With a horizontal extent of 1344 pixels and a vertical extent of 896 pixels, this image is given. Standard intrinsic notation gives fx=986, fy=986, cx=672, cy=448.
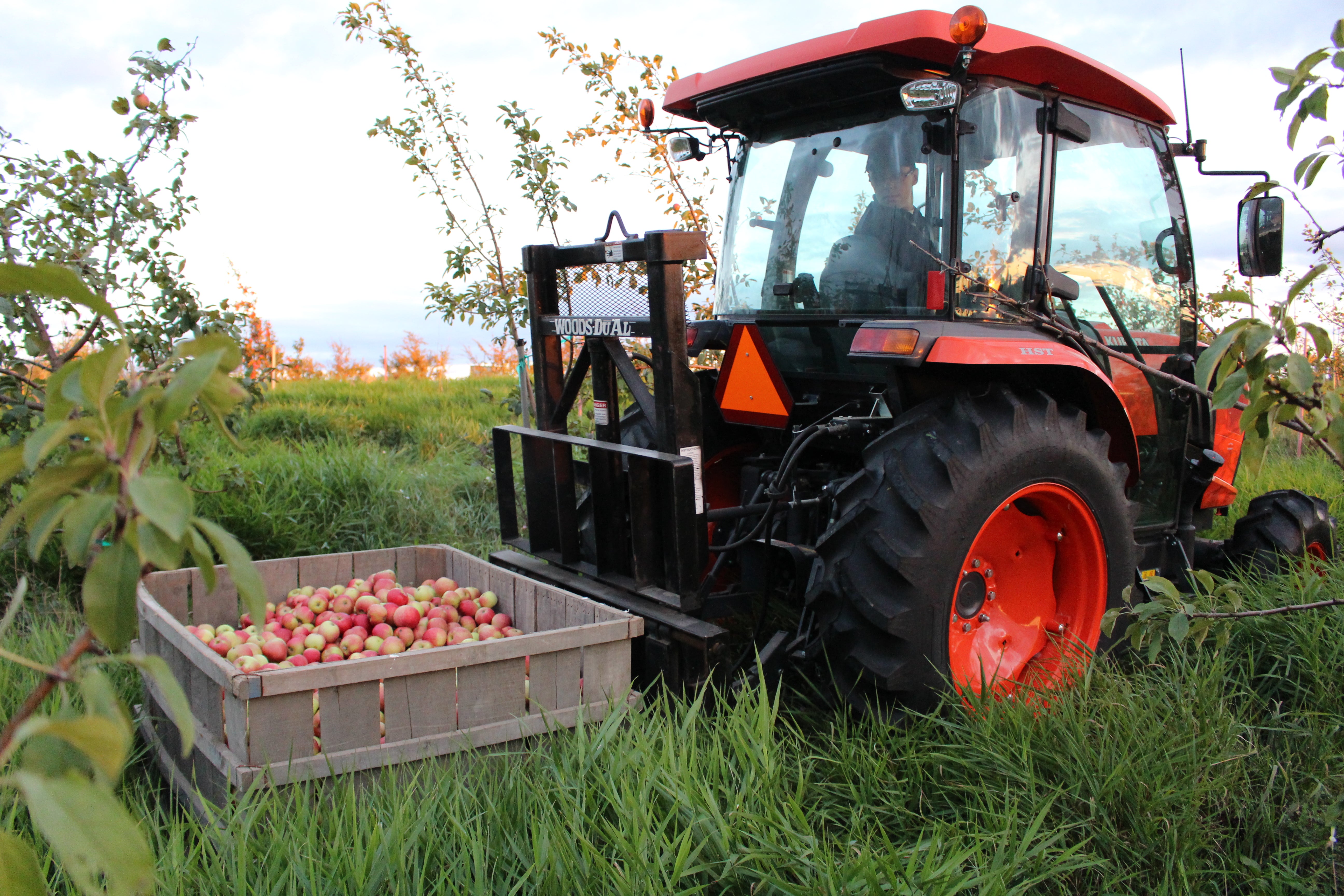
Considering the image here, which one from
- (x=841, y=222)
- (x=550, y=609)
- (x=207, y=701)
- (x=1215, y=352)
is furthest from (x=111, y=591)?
(x=841, y=222)

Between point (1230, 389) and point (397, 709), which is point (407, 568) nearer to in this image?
point (397, 709)

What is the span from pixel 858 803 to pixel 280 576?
219 cm

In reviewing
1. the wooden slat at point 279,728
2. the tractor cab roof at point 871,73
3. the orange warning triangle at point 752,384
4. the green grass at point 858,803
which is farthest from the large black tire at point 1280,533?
the wooden slat at point 279,728

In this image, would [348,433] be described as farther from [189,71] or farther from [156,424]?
[156,424]

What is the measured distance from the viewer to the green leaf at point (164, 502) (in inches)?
27.4

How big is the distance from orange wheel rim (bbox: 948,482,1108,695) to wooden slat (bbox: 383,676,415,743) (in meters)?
1.56

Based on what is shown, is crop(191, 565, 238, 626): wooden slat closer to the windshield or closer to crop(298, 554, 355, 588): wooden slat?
crop(298, 554, 355, 588): wooden slat

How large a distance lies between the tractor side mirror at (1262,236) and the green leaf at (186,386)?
3622mm

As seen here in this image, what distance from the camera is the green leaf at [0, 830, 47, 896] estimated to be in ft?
2.24

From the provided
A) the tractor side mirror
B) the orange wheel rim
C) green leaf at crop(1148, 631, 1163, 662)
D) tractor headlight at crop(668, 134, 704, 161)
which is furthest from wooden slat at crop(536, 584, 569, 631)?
the tractor side mirror

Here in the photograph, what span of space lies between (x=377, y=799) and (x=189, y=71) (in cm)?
358

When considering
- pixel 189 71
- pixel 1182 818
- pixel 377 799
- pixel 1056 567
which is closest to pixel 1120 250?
pixel 1056 567

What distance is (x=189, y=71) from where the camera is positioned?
14.3ft

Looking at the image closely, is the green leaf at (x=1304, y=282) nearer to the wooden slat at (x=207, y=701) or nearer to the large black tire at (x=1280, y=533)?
the wooden slat at (x=207, y=701)
